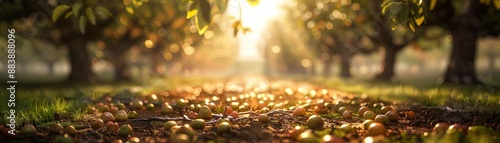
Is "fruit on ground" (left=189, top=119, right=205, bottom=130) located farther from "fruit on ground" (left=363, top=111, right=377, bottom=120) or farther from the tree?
the tree

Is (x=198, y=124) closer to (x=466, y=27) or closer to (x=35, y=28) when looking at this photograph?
(x=466, y=27)

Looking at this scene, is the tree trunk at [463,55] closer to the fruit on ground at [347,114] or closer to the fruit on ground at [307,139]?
the fruit on ground at [347,114]

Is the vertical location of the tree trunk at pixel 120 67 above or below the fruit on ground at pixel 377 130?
above

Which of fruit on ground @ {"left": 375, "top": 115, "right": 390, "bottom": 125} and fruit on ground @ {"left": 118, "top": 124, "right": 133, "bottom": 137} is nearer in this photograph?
fruit on ground @ {"left": 118, "top": 124, "right": 133, "bottom": 137}

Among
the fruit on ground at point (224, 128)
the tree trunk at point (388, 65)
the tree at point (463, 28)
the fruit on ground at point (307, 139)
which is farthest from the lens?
the tree trunk at point (388, 65)

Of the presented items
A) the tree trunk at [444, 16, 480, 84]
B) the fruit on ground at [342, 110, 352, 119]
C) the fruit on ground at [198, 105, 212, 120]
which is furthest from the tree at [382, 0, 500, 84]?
the fruit on ground at [198, 105, 212, 120]

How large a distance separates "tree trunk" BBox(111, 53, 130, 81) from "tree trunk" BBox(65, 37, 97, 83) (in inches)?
167

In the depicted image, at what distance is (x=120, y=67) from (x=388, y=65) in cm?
1741

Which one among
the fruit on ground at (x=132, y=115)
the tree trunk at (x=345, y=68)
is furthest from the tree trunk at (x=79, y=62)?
the tree trunk at (x=345, y=68)

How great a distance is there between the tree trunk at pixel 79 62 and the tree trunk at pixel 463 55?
58.6 feet

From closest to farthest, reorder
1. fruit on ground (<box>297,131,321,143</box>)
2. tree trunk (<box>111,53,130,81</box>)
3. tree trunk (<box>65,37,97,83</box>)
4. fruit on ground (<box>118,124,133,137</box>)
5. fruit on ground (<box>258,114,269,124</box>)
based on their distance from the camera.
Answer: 1. fruit on ground (<box>297,131,321,143</box>)
2. fruit on ground (<box>118,124,133,137</box>)
3. fruit on ground (<box>258,114,269,124</box>)
4. tree trunk (<box>65,37,97,83</box>)
5. tree trunk (<box>111,53,130,81</box>)

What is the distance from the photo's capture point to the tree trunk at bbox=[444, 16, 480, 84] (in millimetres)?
16219

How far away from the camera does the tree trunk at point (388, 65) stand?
2466cm

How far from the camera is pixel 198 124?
5.00 meters
